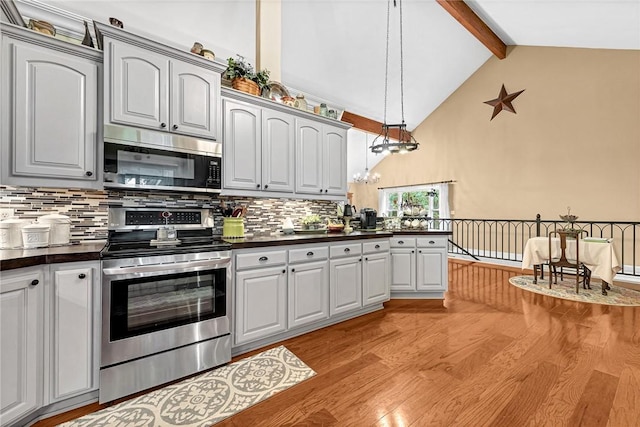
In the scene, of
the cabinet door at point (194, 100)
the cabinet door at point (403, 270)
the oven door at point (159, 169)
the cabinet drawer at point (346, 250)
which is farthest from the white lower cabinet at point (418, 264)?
the cabinet door at point (194, 100)

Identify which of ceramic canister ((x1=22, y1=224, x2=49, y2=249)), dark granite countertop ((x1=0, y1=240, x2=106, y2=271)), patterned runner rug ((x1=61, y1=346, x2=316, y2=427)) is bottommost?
patterned runner rug ((x1=61, y1=346, x2=316, y2=427))

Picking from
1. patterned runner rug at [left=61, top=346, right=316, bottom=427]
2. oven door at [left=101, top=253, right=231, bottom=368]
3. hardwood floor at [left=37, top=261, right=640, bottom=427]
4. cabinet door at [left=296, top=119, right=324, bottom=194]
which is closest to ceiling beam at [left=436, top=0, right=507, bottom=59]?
cabinet door at [left=296, top=119, right=324, bottom=194]

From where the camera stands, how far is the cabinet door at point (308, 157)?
3.20m

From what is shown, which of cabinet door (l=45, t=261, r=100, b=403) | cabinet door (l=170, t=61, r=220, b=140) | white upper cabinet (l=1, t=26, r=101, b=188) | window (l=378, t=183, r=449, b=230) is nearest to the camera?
cabinet door (l=45, t=261, r=100, b=403)

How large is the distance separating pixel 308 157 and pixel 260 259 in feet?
4.72

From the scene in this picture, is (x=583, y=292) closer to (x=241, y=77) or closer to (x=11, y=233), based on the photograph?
(x=241, y=77)

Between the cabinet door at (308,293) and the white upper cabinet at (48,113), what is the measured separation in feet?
5.87

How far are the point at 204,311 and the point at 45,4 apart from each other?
3273 millimetres

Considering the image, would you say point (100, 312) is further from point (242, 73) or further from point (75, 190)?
point (242, 73)

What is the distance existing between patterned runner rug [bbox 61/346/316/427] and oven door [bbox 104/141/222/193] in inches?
58.4

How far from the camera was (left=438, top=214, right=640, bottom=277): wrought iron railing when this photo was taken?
5.01 meters

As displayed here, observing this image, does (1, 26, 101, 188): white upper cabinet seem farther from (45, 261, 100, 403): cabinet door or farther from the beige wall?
the beige wall

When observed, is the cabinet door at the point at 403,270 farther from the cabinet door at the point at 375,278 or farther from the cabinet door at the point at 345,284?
the cabinet door at the point at 345,284

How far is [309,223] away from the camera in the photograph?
11.1 feet
